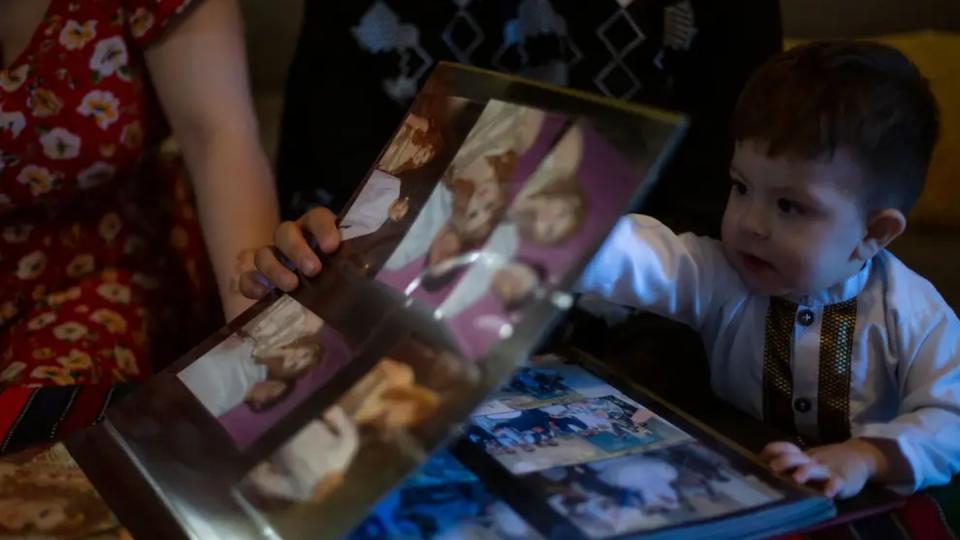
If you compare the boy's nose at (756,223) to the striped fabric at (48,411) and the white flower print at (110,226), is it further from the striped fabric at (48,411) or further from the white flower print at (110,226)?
the white flower print at (110,226)

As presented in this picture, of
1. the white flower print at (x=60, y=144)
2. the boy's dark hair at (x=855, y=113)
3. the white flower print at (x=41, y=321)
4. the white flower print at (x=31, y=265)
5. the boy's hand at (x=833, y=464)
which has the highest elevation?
the boy's dark hair at (x=855, y=113)

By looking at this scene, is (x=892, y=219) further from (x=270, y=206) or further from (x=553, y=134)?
(x=270, y=206)

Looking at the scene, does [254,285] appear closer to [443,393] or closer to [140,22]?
[443,393]

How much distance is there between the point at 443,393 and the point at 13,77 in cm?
66

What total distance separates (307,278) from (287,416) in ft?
0.42

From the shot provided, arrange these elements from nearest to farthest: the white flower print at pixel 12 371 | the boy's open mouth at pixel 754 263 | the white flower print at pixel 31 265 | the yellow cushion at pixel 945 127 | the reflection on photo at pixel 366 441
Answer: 1. the reflection on photo at pixel 366 441
2. the boy's open mouth at pixel 754 263
3. the white flower print at pixel 12 371
4. the white flower print at pixel 31 265
5. the yellow cushion at pixel 945 127

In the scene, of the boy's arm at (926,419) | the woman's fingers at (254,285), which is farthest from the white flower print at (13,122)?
the boy's arm at (926,419)

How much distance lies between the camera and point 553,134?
1.81ft

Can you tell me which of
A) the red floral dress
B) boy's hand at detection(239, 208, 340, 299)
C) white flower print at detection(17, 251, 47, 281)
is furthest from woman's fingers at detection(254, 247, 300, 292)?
white flower print at detection(17, 251, 47, 281)

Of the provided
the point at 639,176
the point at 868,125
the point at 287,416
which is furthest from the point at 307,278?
the point at 868,125

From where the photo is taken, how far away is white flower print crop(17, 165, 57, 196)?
0.93 metres

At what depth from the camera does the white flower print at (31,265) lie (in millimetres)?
969

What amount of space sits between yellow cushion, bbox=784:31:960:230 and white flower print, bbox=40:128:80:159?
958mm

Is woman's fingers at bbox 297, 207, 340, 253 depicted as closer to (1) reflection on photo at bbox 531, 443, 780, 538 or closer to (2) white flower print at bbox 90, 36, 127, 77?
(1) reflection on photo at bbox 531, 443, 780, 538
